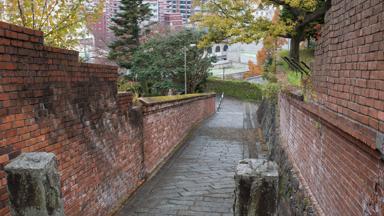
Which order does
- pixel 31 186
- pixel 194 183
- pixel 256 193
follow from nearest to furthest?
1. pixel 256 193
2. pixel 31 186
3. pixel 194 183

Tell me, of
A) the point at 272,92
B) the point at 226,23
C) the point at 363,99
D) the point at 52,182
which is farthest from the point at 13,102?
the point at 226,23

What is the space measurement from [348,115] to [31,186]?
2939 millimetres

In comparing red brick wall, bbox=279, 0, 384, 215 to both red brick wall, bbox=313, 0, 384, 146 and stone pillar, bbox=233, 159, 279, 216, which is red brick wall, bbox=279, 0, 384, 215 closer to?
red brick wall, bbox=313, 0, 384, 146

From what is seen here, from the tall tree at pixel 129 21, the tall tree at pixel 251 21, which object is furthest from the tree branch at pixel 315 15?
the tall tree at pixel 129 21

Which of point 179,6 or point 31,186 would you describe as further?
point 179,6

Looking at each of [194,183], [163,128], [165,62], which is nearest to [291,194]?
[194,183]

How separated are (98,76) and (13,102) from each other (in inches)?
87.3

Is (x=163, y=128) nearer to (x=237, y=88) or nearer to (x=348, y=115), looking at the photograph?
(x=348, y=115)

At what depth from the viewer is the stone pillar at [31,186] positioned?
253 centimetres

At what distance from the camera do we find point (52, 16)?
7652 millimetres

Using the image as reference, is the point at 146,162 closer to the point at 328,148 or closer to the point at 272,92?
the point at 328,148

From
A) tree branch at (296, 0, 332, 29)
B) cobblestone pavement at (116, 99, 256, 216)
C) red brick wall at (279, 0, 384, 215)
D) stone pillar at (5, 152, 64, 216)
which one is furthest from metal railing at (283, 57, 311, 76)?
stone pillar at (5, 152, 64, 216)

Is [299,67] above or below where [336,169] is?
above

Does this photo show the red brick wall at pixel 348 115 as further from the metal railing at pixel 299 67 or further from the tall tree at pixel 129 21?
the tall tree at pixel 129 21
